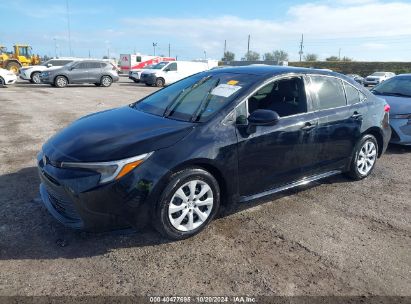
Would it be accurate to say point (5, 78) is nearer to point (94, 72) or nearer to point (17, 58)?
point (94, 72)

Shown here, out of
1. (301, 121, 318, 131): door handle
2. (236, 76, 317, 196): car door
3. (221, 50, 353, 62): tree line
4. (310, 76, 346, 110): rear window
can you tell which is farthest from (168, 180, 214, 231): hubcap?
(221, 50, 353, 62): tree line

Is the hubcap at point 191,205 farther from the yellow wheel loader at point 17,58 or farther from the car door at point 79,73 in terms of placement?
the yellow wheel loader at point 17,58

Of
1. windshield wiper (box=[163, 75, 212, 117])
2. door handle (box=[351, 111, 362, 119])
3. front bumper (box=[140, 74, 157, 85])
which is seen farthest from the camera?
front bumper (box=[140, 74, 157, 85])

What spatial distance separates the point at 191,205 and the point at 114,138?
972 millimetres

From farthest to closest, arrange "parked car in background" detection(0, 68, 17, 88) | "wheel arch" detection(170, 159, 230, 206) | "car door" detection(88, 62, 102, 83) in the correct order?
"car door" detection(88, 62, 102, 83) → "parked car in background" detection(0, 68, 17, 88) → "wheel arch" detection(170, 159, 230, 206)

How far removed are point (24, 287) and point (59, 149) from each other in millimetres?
1246

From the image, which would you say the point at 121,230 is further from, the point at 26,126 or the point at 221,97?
the point at 26,126

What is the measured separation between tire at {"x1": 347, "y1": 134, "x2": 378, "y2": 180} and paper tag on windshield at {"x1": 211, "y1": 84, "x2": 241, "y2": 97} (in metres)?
2.13

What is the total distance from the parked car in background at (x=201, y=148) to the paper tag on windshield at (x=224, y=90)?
0.01 m

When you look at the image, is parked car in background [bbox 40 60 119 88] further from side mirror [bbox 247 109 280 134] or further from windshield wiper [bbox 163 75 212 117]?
side mirror [bbox 247 109 280 134]

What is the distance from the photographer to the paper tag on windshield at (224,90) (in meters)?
3.76

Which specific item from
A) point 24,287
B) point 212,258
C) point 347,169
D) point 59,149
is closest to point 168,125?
point 59,149

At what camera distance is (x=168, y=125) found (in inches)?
136

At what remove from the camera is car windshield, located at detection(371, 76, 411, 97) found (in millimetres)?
7355
